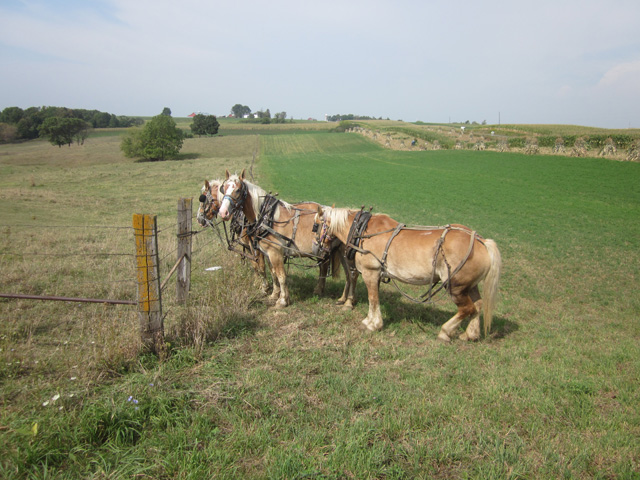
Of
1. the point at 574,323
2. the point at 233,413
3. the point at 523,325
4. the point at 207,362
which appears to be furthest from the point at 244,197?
the point at 574,323

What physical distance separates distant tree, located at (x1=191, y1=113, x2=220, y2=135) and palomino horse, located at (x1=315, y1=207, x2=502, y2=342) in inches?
3420

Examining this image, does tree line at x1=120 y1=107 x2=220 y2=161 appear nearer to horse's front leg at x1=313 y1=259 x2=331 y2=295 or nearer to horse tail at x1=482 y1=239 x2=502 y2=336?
horse's front leg at x1=313 y1=259 x2=331 y2=295

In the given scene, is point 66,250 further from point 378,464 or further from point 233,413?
point 378,464

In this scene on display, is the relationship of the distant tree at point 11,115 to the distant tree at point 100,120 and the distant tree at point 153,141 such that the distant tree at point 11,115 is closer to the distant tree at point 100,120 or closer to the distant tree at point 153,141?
the distant tree at point 100,120

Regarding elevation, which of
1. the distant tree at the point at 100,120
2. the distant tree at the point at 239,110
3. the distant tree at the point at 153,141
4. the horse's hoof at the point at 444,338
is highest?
the distant tree at the point at 239,110

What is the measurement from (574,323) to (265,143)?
64.1 metres

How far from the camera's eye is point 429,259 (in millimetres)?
5262

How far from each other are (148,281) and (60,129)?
77.4 m

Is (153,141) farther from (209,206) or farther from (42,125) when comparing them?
(209,206)

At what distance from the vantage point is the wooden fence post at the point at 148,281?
13.1 feet

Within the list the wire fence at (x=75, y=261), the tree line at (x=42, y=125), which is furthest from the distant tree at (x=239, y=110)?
the wire fence at (x=75, y=261)

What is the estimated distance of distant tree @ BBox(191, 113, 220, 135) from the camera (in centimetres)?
8456

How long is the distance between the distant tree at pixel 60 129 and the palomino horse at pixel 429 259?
252ft

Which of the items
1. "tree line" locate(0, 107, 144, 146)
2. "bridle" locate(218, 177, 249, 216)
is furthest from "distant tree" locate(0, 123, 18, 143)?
"bridle" locate(218, 177, 249, 216)
